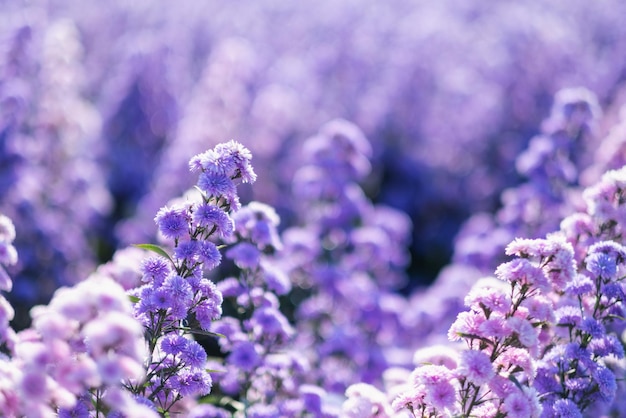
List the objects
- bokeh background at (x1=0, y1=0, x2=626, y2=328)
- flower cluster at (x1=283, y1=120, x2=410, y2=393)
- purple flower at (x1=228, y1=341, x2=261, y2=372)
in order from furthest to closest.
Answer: bokeh background at (x1=0, y1=0, x2=626, y2=328), flower cluster at (x1=283, y1=120, x2=410, y2=393), purple flower at (x1=228, y1=341, x2=261, y2=372)

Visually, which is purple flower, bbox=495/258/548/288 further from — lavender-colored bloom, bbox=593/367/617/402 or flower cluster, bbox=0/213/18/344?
flower cluster, bbox=0/213/18/344

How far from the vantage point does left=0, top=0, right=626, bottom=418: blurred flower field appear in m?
2.77

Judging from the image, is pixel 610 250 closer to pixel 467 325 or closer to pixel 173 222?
pixel 467 325

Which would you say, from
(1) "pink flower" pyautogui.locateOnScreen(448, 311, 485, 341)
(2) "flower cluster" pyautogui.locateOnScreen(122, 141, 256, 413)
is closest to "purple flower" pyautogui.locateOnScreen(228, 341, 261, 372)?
(2) "flower cluster" pyautogui.locateOnScreen(122, 141, 256, 413)

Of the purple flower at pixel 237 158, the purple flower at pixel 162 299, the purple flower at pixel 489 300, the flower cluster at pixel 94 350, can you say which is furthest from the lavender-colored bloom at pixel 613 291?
the flower cluster at pixel 94 350

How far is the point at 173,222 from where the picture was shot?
9.44ft

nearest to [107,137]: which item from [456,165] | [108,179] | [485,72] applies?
[108,179]

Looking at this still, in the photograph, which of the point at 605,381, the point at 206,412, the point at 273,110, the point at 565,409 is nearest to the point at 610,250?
the point at 605,381

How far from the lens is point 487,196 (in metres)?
9.84

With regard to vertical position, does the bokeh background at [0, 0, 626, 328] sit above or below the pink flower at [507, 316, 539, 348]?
above

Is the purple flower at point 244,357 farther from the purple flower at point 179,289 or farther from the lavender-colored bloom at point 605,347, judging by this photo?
the lavender-colored bloom at point 605,347

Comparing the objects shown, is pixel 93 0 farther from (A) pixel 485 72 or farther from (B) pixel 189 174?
(B) pixel 189 174

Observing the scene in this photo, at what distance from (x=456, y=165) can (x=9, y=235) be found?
835 cm

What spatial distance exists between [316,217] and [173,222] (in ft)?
10.2
